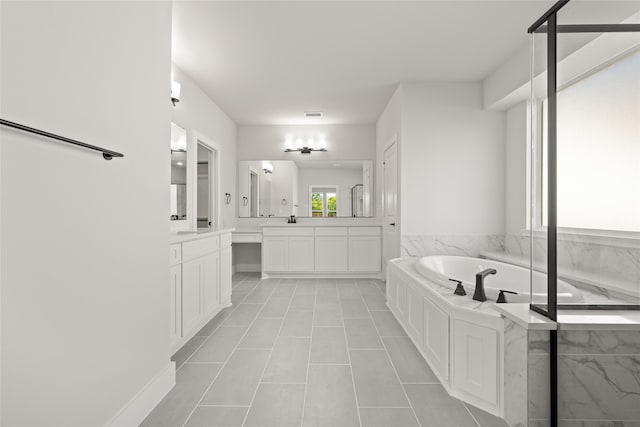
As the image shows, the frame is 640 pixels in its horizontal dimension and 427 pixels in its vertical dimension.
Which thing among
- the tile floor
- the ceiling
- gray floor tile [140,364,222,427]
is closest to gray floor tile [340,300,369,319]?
the tile floor

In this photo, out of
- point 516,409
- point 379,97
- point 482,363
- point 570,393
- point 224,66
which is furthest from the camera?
point 379,97

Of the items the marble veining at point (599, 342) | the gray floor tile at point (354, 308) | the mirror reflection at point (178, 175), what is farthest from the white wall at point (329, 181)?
the marble veining at point (599, 342)

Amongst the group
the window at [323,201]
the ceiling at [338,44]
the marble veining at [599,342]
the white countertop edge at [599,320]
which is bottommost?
the marble veining at [599,342]

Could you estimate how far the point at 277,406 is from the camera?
1687 mm

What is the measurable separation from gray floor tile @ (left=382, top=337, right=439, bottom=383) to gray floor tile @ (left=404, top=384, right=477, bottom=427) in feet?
0.26

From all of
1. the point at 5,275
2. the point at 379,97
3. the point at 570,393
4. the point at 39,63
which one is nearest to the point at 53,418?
the point at 5,275

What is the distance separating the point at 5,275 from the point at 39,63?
666 millimetres

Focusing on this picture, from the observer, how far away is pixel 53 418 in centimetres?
105

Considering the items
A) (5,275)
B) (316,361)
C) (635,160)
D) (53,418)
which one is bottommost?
(316,361)

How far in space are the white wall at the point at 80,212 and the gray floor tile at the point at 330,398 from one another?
858 millimetres

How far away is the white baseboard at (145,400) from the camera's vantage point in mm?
1411

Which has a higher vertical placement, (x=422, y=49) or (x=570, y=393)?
(x=422, y=49)

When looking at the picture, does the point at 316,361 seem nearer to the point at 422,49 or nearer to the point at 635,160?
the point at 635,160

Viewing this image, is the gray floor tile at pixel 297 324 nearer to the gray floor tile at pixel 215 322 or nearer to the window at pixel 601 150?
the gray floor tile at pixel 215 322
